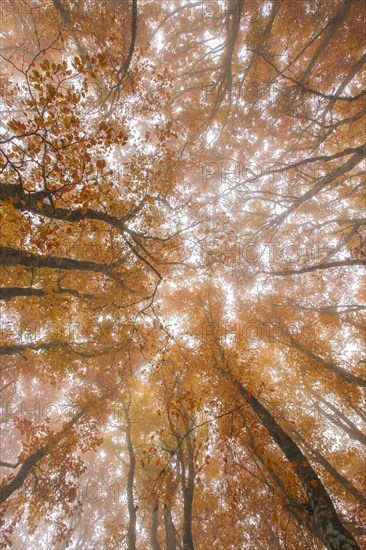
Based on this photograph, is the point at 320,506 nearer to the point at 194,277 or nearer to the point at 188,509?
the point at 188,509

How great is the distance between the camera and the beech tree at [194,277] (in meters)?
6.98

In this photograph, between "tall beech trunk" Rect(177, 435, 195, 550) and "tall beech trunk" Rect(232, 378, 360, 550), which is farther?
"tall beech trunk" Rect(177, 435, 195, 550)

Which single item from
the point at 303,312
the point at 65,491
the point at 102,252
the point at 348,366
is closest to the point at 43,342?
the point at 102,252

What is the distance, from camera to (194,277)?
12523mm

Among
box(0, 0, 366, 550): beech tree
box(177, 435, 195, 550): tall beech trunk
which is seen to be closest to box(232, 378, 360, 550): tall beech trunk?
box(0, 0, 366, 550): beech tree

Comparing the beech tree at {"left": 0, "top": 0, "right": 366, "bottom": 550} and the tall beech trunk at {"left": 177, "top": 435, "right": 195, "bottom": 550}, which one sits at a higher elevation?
the beech tree at {"left": 0, "top": 0, "right": 366, "bottom": 550}

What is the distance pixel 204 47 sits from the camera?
13180mm

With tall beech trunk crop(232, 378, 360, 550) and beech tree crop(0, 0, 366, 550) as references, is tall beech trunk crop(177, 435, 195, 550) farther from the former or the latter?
tall beech trunk crop(232, 378, 360, 550)

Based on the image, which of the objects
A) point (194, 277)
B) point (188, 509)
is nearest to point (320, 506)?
point (188, 509)

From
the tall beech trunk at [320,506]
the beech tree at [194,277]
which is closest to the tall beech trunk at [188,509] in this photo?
the beech tree at [194,277]

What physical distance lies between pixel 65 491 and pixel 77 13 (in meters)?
17.3

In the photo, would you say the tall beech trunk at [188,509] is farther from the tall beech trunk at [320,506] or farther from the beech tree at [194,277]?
the tall beech trunk at [320,506]

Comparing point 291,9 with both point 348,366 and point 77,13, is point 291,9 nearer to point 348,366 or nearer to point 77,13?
point 77,13

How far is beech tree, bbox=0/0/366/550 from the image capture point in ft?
22.9
